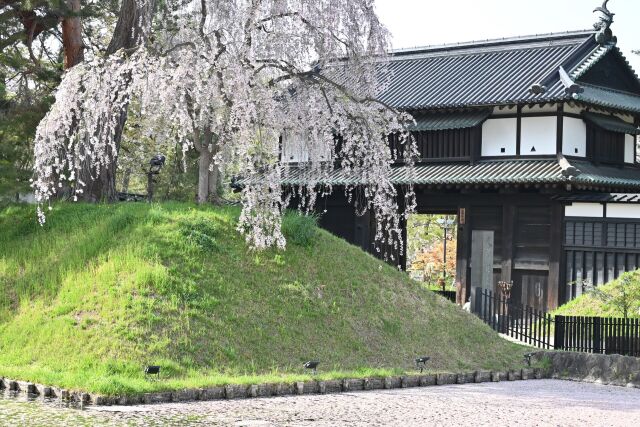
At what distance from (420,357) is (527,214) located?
13309 mm

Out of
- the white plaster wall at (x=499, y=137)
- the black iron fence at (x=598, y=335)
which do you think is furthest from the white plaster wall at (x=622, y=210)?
the black iron fence at (x=598, y=335)

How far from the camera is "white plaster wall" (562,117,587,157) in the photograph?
3064 centimetres

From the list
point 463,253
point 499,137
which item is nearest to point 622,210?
point 499,137

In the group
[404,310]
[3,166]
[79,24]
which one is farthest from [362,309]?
[79,24]

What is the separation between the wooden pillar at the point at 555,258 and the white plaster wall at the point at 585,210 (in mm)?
241

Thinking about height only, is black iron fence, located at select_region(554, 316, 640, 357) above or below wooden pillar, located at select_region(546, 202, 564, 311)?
below

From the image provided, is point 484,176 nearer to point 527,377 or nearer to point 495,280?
point 495,280

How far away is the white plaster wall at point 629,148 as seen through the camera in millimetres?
33478


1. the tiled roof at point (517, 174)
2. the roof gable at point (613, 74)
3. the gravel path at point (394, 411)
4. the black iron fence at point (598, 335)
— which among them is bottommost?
the gravel path at point (394, 411)

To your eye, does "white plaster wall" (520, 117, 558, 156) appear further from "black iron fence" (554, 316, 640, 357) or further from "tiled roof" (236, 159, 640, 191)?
"black iron fence" (554, 316, 640, 357)

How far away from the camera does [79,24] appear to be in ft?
81.6

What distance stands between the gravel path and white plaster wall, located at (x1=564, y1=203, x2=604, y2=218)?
12.6 m

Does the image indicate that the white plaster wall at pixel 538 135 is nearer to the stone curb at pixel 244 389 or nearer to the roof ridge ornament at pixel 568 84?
the roof ridge ornament at pixel 568 84

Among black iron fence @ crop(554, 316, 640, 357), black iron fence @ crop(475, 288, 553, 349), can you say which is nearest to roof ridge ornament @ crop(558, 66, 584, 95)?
black iron fence @ crop(475, 288, 553, 349)
